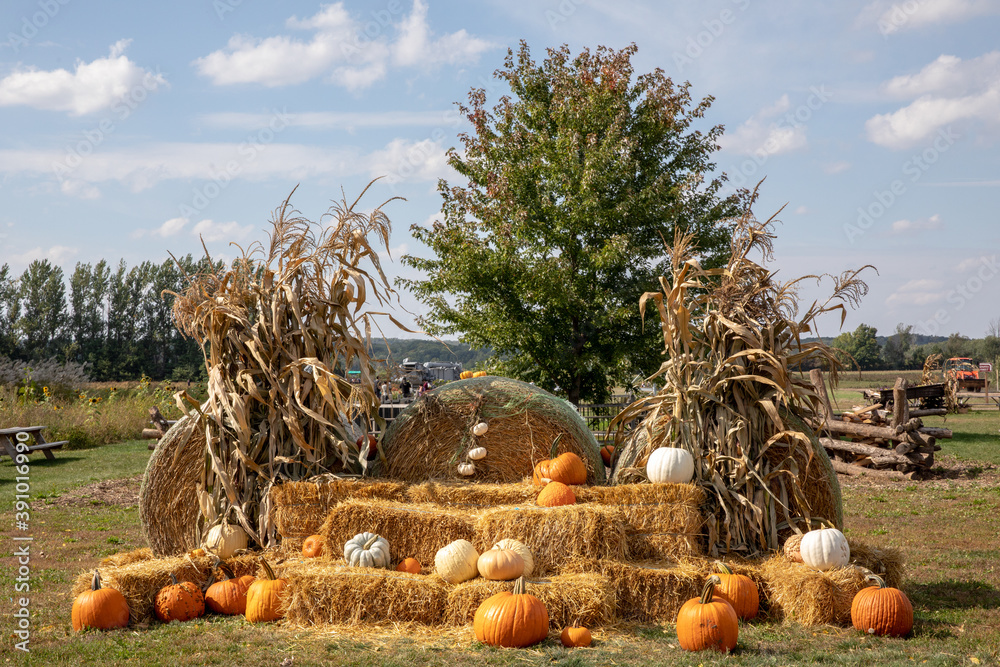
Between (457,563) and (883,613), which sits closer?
(883,613)

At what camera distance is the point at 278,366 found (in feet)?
21.4

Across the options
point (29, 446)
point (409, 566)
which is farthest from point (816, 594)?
point (29, 446)

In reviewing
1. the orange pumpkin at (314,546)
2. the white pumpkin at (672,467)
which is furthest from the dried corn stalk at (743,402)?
the orange pumpkin at (314,546)

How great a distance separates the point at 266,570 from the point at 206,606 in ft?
2.11

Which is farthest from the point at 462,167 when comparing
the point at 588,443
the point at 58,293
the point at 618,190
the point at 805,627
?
the point at 58,293

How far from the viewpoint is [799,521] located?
6.11m

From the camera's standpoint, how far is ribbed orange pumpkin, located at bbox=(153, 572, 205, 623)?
545 centimetres

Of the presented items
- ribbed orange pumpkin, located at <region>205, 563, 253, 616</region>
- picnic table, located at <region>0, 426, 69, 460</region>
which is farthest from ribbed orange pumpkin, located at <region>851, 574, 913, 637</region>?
picnic table, located at <region>0, 426, 69, 460</region>

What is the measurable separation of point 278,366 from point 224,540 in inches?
59.2

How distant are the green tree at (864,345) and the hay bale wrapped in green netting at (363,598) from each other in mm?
49394

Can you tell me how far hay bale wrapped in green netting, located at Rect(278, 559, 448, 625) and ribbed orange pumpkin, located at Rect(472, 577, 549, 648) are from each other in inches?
18.5

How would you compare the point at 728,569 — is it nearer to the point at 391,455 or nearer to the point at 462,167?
the point at 391,455

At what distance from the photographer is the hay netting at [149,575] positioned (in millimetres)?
5422

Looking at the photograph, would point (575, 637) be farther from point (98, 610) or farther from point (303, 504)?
point (98, 610)
